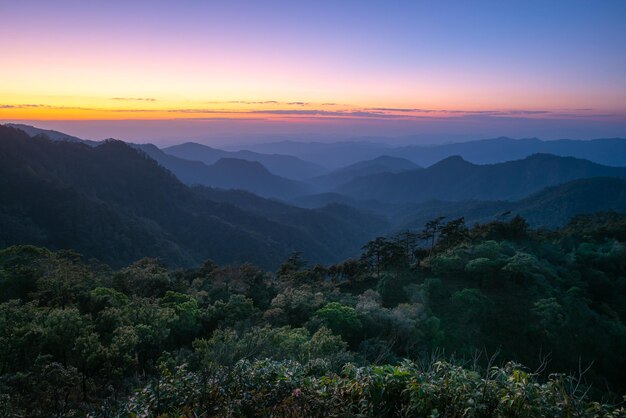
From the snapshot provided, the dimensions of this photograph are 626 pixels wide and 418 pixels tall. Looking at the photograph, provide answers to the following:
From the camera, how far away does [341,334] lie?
16.6 m

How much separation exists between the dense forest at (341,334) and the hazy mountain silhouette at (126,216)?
36792 millimetres

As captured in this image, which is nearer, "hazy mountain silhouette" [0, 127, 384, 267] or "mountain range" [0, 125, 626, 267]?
"hazy mountain silhouette" [0, 127, 384, 267]

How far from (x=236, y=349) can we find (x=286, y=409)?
595 cm

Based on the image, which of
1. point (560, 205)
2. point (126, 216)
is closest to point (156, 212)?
point (126, 216)

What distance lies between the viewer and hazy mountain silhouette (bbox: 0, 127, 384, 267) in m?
64.1

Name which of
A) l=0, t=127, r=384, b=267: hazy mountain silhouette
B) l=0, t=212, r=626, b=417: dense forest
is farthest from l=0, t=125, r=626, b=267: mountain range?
l=0, t=212, r=626, b=417: dense forest

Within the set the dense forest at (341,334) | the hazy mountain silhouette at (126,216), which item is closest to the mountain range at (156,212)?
the hazy mountain silhouette at (126,216)

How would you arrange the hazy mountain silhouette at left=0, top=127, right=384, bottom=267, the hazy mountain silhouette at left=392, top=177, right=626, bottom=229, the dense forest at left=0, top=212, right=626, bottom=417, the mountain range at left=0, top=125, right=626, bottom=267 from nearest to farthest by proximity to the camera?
the dense forest at left=0, top=212, right=626, bottom=417
the hazy mountain silhouette at left=0, top=127, right=384, bottom=267
the mountain range at left=0, top=125, right=626, bottom=267
the hazy mountain silhouette at left=392, top=177, right=626, bottom=229

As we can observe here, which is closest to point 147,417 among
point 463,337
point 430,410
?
point 430,410

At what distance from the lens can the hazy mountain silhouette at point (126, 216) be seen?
2525 inches

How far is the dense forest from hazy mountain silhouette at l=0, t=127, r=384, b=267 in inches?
1449

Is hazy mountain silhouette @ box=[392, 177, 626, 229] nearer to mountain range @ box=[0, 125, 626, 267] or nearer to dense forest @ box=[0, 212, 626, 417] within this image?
mountain range @ box=[0, 125, 626, 267]

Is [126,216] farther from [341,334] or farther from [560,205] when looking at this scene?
[560,205]

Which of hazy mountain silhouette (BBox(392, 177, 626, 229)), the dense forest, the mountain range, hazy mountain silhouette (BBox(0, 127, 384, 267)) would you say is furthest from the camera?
hazy mountain silhouette (BBox(392, 177, 626, 229))
